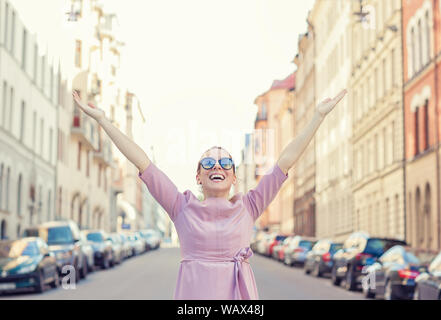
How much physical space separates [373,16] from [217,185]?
159 ft

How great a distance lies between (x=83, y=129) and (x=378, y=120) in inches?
827

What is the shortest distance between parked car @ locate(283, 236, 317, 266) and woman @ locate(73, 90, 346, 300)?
128 ft

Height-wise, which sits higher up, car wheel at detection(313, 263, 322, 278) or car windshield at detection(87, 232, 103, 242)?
car windshield at detection(87, 232, 103, 242)

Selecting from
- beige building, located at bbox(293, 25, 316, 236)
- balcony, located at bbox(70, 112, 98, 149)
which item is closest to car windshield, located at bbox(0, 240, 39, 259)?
balcony, located at bbox(70, 112, 98, 149)

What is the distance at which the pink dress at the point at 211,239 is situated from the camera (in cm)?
397

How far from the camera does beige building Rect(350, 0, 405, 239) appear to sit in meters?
44.2

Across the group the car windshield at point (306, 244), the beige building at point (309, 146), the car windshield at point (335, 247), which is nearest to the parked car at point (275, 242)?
the car windshield at point (306, 244)

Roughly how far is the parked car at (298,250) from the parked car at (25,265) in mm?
19046

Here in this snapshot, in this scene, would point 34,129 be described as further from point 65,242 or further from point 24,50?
point 65,242

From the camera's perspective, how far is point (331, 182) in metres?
66.9

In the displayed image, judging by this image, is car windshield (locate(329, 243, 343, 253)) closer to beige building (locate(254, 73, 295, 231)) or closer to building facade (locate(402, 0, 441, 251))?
building facade (locate(402, 0, 441, 251))

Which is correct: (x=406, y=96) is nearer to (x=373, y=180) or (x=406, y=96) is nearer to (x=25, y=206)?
(x=373, y=180)

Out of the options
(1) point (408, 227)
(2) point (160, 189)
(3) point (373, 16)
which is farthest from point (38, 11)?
(2) point (160, 189)

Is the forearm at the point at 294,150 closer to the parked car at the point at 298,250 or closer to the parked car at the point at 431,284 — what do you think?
the parked car at the point at 431,284
